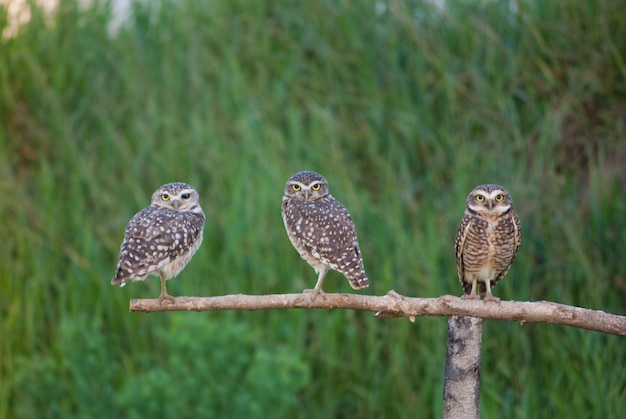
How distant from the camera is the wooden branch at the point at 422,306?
1.97 meters

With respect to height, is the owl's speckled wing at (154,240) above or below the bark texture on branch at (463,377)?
above

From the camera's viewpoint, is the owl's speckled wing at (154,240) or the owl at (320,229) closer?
the owl's speckled wing at (154,240)

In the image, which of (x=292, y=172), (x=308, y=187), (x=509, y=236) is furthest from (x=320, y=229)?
(x=292, y=172)

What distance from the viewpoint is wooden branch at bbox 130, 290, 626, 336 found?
1.97 metres

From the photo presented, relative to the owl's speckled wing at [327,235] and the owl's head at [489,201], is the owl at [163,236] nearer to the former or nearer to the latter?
the owl's speckled wing at [327,235]

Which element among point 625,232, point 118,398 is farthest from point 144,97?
point 625,232

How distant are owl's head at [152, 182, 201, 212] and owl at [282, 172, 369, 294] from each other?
321 millimetres

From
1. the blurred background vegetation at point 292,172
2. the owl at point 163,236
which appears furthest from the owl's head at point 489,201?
the blurred background vegetation at point 292,172

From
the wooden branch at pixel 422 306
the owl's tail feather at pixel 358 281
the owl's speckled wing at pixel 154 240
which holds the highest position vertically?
the owl's speckled wing at pixel 154 240

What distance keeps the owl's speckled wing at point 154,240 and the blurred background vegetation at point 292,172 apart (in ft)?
8.25

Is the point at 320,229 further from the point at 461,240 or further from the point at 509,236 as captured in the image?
the point at 509,236

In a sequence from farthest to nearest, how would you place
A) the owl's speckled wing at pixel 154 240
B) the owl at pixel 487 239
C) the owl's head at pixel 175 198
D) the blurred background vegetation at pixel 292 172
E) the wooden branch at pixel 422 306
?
1. the blurred background vegetation at pixel 292 172
2. the owl at pixel 487 239
3. the owl's head at pixel 175 198
4. the owl's speckled wing at pixel 154 240
5. the wooden branch at pixel 422 306

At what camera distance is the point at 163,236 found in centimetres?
270

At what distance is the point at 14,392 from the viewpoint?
673 centimetres
